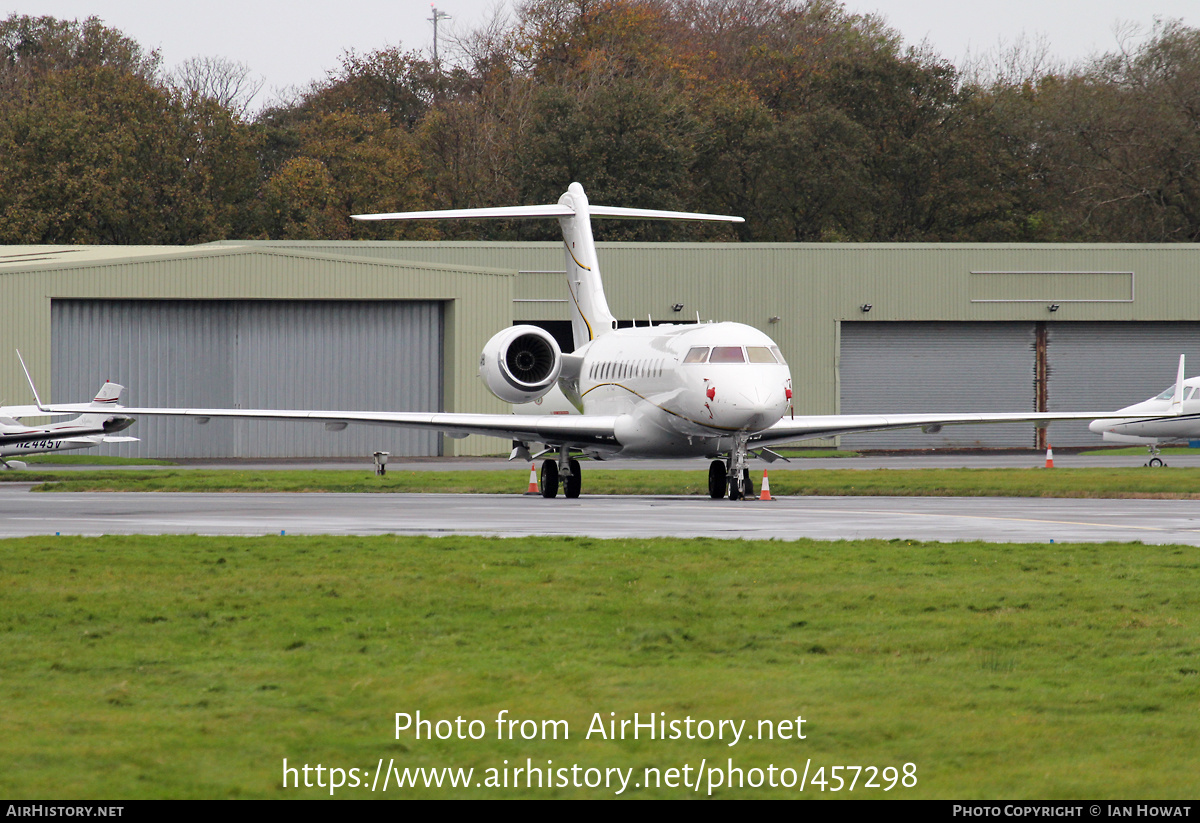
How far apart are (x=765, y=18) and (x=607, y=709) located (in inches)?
3189

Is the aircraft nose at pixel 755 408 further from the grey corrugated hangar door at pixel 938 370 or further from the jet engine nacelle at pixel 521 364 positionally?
the grey corrugated hangar door at pixel 938 370

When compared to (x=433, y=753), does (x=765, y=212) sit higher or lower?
higher

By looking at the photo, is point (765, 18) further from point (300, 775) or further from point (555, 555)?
point (300, 775)

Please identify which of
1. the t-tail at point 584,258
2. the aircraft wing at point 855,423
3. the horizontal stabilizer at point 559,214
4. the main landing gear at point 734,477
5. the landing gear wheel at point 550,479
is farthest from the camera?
the t-tail at point 584,258

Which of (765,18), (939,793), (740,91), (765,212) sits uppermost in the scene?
(765,18)

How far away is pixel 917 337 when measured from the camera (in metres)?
53.5

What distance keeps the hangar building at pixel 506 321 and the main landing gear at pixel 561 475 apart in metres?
19.7

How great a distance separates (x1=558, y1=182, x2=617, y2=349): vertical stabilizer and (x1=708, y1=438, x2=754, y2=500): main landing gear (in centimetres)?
671

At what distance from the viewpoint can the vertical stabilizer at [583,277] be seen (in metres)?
32.3

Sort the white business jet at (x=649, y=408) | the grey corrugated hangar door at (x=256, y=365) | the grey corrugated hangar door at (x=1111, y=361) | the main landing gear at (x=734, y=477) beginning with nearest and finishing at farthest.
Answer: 1. the white business jet at (x=649, y=408)
2. the main landing gear at (x=734, y=477)
3. the grey corrugated hangar door at (x=256, y=365)
4. the grey corrugated hangar door at (x=1111, y=361)

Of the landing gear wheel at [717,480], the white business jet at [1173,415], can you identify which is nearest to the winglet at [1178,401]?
the white business jet at [1173,415]

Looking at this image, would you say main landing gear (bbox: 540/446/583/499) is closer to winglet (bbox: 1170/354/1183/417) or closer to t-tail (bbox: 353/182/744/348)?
t-tail (bbox: 353/182/744/348)

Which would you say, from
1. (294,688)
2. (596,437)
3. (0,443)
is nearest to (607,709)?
(294,688)

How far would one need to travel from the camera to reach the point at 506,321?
48344 mm
